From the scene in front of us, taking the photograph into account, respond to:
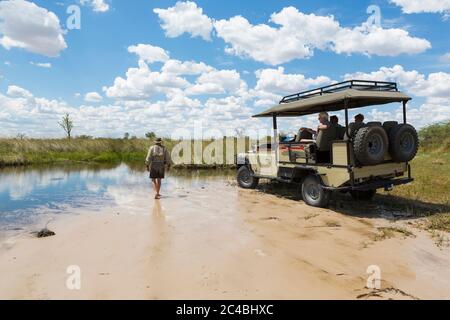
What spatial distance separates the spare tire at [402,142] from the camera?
818 cm

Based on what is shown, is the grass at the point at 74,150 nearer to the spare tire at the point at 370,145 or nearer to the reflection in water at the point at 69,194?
the reflection in water at the point at 69,194

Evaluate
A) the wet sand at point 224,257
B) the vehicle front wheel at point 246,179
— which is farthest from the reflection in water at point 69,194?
the vehicle front wheel at point 246,179

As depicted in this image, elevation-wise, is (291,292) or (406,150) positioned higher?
(406,150)

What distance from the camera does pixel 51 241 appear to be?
6.13 metres

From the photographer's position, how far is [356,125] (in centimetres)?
838

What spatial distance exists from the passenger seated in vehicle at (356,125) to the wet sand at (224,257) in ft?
6.25

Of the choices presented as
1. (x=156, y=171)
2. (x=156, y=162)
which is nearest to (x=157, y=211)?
(x=156, y=171)

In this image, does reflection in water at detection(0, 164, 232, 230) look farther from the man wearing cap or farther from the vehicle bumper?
the vehicle bumper

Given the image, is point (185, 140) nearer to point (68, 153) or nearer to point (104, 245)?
point (68, 153)

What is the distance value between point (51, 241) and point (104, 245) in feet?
3.54

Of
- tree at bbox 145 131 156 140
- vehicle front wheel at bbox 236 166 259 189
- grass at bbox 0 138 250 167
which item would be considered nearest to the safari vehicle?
vehicle front wheel at bbox 236 166 259 189
